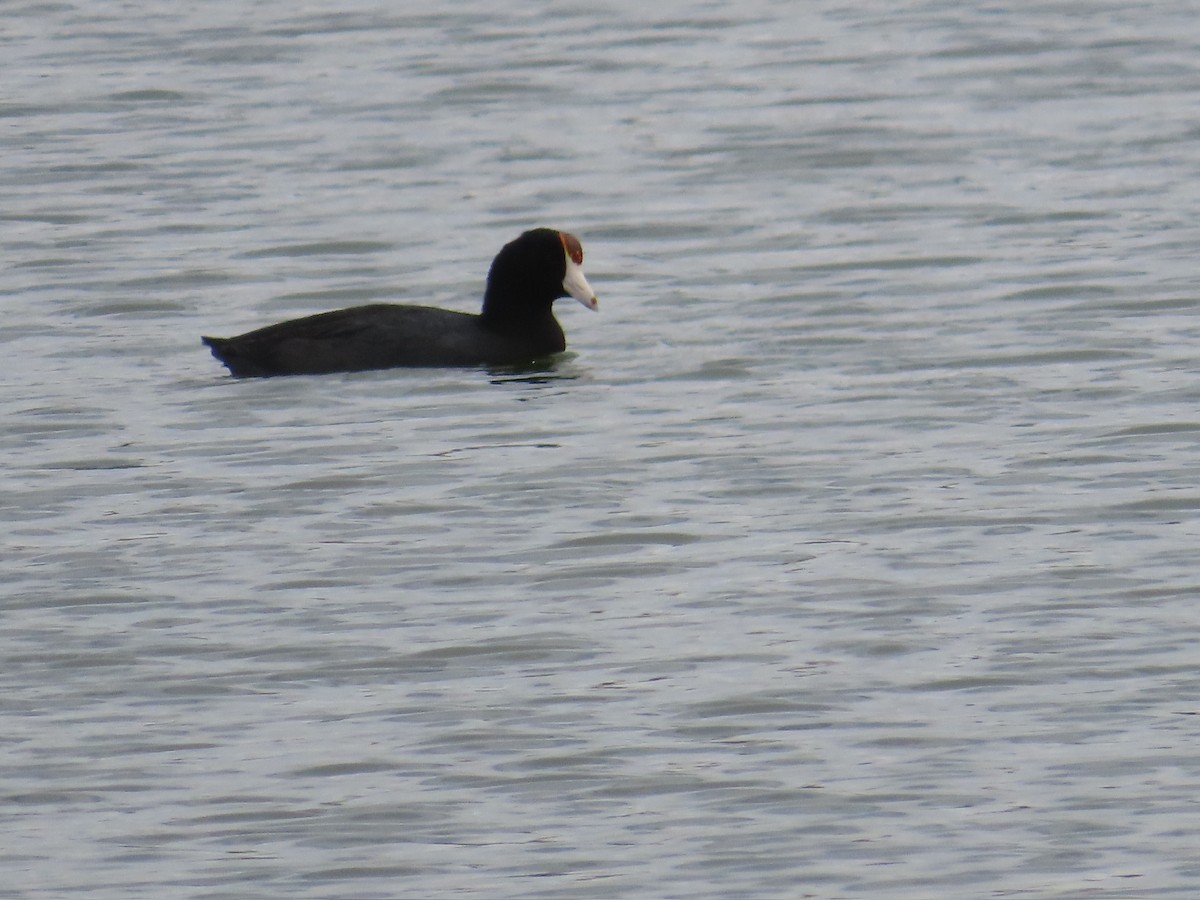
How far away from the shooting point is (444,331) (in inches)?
530

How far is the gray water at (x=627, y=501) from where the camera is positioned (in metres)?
7.49

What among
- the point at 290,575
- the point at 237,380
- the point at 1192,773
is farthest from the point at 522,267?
the point at 1192,773

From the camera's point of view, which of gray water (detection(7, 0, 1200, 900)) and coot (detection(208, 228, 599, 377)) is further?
coot (detection(208, 228, 599, 377))

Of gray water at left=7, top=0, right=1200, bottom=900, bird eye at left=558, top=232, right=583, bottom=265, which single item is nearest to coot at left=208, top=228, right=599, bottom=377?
bird eye at left=558, top=232, right=583, bottom=265

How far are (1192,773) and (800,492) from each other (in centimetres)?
339

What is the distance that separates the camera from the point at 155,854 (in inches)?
290

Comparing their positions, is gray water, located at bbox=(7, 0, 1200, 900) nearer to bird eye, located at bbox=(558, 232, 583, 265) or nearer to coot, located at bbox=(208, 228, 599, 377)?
coot, located at bbox=(208, 228, 599, 377)

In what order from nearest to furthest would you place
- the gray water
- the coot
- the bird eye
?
1. the gray water
2. the coot
3. the bird eye

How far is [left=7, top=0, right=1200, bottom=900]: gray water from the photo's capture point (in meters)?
7.49

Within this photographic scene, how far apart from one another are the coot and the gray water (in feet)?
0.54

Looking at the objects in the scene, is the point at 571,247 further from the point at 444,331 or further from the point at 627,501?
the point at 627,501

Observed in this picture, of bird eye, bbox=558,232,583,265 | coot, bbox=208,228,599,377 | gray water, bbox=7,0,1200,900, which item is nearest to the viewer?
gray water, bbox=7,0,1200,900

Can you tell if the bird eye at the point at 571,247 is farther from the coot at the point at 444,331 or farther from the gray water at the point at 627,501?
the gray water at the point at 627,501

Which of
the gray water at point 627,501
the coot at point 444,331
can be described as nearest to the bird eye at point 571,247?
the coot at point 444,331
